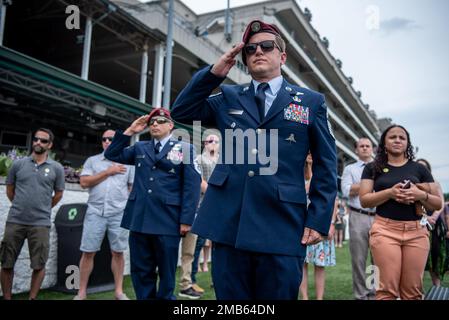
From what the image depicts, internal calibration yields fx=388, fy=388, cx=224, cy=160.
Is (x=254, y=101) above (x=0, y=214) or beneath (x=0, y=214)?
above

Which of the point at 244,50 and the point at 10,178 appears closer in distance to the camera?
the point at 244,50

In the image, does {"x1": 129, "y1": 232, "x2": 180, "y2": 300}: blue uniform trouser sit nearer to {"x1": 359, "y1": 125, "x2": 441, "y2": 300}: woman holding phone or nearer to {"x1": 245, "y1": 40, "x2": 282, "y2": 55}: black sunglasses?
{"x1": 359, "y1": 125, "x2": 441, "y2": 300}: woman holding phone

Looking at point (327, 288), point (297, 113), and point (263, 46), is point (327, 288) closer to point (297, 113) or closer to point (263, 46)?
point (297, 113)

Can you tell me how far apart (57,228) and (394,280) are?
4.77 m

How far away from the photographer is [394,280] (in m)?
3.55

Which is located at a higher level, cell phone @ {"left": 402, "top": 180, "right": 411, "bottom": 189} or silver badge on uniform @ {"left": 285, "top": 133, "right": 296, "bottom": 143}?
silver badge on uniform @ {"left": 285, "top": 133, "right": 296, "bottom": 143}

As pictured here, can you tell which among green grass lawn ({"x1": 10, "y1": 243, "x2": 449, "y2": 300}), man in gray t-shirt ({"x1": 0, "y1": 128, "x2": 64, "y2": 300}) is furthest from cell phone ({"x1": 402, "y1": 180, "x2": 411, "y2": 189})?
man in gray t-shirt ({"x1": 0, "y1": 128, "x2": 64, "y2": 300})

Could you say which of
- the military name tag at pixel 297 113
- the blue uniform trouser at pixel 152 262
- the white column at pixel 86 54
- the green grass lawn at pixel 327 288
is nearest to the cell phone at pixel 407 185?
the military name tag at pixel 297 113

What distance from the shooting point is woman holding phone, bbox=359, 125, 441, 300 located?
11.7 feet

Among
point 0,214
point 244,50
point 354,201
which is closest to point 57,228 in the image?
point 0,214

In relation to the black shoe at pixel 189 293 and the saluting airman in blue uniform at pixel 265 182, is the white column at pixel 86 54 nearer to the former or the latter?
the black shoe at pixel 189 293

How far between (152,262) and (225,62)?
7.81 ft

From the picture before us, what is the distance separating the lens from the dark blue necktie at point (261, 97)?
2223mm
